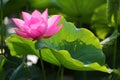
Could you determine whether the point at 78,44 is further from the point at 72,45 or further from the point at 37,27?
the point at 37,27

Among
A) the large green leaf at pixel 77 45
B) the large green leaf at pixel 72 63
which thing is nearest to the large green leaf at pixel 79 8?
the large green leaf at pixel 77 45

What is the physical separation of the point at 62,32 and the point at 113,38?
16 cm

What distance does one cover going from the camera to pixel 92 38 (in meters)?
1.04

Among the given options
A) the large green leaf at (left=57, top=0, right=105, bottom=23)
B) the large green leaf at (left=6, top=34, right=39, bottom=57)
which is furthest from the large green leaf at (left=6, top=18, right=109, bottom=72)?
the large green leaf at (left=57, top=0, right=105, bottom=23)

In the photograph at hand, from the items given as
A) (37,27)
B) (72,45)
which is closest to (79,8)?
(72,45)

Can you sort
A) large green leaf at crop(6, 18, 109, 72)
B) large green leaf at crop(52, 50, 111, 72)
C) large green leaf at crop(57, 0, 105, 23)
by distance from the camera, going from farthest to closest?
large green leaf at crop(57, 0, 105, 23) → large green leaf at crop(6, 18, 109, 72) → large green leaf at crop(52, 50, 111, 72)

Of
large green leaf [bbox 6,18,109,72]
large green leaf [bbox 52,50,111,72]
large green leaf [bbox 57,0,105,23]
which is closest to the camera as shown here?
large green leaf [bbox 52,50,111,72]

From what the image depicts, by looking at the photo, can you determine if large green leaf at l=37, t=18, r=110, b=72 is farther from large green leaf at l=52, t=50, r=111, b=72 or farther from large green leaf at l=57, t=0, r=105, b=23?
large green leaf at l=57, t=0, r=105, b=23

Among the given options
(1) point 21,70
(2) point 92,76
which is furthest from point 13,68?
(2) point 92,76

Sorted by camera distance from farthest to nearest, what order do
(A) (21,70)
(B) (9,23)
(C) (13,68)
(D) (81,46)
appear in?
(B) (9,23) < (C) (13,68) < (A) (21,70) < (D) (81,46)

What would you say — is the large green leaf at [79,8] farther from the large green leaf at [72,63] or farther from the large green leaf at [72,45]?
the large green leaf at [72,63]

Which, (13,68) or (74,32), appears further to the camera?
(13,68)

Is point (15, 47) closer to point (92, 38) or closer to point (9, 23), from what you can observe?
point (92, 38)

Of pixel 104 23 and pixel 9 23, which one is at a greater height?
pixel 104 23
